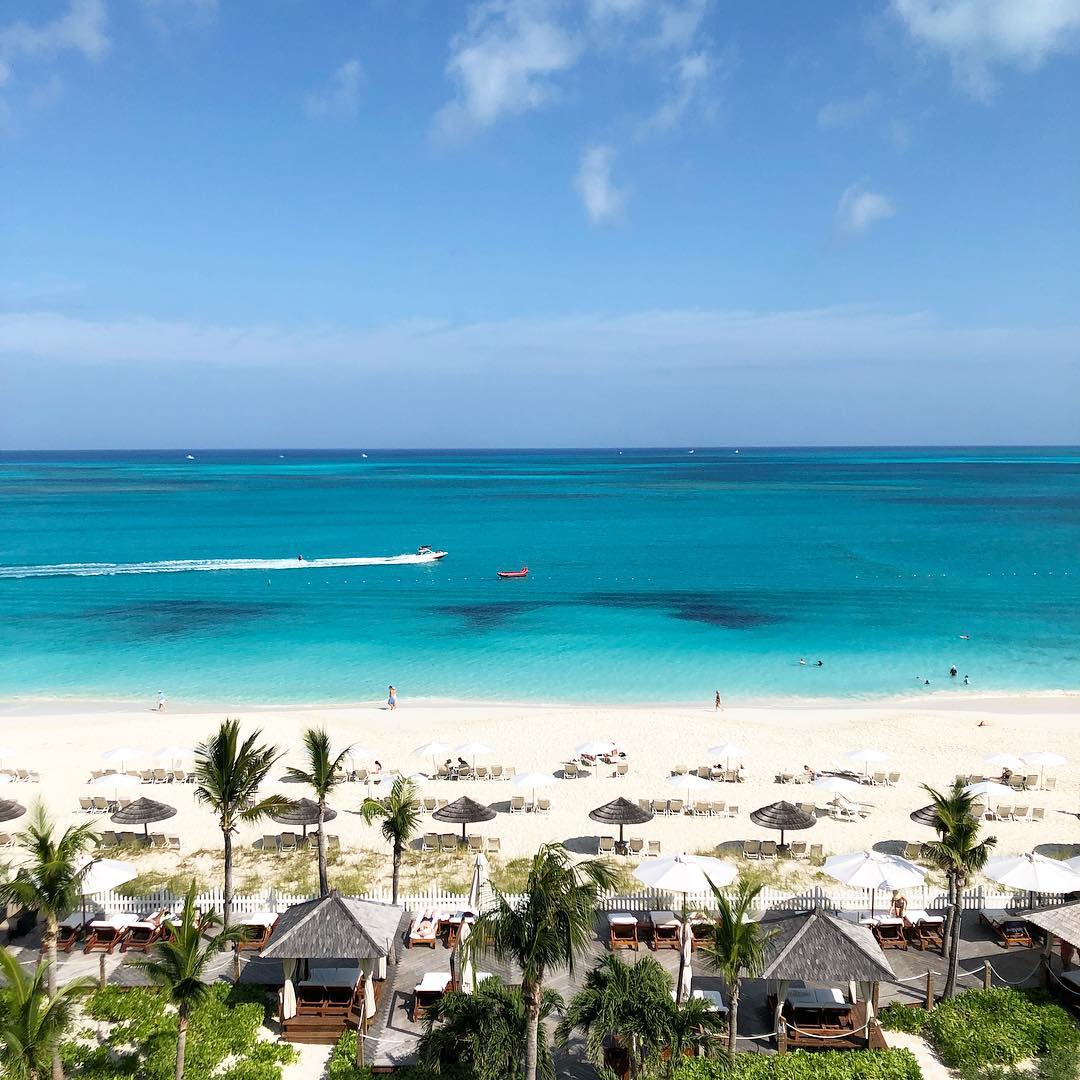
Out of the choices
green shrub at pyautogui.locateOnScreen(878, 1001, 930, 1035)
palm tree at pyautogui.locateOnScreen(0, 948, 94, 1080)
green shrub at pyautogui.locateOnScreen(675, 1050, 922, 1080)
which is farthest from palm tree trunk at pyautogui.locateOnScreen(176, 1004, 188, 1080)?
green shrub at pyautogui.locateOnScreen(878, 1001, 930, 1035)

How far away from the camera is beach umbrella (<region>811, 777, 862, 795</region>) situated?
68.3 feet

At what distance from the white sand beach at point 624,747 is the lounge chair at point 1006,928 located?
3757 millimetres

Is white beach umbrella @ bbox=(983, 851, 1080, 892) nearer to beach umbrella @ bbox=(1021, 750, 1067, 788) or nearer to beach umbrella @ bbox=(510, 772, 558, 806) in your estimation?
beach umbrella @ bbox=(1021, 750, 1067, 788)

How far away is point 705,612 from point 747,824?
27242 millimetres

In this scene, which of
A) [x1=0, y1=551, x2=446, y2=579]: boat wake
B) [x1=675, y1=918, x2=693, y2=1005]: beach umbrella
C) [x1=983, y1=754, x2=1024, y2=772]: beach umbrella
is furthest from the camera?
[x1=0, y1=551, x2=446, y2=579]: boat wake

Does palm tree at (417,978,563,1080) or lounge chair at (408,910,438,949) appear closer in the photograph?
palm tree at (417,978,563,1080)

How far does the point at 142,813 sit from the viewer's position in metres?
18.5

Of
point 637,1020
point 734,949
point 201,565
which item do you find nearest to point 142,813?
point 637,1020

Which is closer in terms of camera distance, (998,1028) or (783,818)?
(998,1028)

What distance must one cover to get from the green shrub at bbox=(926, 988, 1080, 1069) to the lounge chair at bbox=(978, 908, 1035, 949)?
5.71ft

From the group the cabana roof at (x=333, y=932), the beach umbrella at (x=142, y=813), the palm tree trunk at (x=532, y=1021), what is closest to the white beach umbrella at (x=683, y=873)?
the cabana roof at (x=333, y=932)

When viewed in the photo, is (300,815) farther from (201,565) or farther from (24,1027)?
(201,565)

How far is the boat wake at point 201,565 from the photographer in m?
62.6

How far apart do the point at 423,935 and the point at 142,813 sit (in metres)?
7.42
